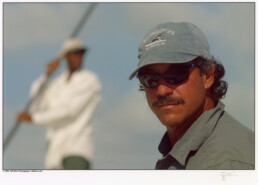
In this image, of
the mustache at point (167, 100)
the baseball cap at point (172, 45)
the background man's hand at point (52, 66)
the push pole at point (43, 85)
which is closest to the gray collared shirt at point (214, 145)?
the mustache at point (167, 100)

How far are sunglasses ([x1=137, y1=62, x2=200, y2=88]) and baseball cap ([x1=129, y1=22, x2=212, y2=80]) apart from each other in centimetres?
7

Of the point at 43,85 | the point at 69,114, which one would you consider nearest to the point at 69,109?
the point at 69,114

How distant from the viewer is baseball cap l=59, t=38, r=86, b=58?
2.90 metres

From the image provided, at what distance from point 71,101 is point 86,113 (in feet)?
0.40

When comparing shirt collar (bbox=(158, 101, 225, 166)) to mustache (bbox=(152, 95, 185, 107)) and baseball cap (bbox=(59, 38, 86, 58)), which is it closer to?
mustache (bbox=(152, 95, 185, 107))

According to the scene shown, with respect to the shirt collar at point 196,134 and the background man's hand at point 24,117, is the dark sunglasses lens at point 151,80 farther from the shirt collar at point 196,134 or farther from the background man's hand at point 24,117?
the background man's hand at point 24,117

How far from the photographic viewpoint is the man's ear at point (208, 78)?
6.46 feet

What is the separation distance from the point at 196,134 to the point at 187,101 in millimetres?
181

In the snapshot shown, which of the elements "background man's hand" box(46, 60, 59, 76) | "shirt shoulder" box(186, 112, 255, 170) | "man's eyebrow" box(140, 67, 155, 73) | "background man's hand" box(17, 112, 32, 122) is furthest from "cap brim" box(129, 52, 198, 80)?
→ "background man's hand" box(17, 112, 32, 122)

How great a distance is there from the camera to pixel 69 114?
2.95m

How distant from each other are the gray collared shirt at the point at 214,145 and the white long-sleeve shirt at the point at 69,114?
3.77 ft

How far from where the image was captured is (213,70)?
2051 millimetres

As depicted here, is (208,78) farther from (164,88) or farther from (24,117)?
(24,117)
